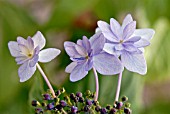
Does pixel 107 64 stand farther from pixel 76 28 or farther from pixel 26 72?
pixel 76 28

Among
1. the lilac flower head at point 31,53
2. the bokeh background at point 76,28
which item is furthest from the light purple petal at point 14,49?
the bokeh background at point 76,28

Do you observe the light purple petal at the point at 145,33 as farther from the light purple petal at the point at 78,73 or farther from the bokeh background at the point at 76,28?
the bokeh background at the point at 76,28

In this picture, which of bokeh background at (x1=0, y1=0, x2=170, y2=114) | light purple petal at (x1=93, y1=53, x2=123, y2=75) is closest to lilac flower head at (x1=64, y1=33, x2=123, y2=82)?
light purple petal at (x1=93, y1=53, x2=123, y2=75)

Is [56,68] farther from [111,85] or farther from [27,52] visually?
[27,52]

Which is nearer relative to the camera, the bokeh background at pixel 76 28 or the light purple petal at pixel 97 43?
the light purple petal at pixel 97 43

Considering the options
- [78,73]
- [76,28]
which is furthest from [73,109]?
[76,28]

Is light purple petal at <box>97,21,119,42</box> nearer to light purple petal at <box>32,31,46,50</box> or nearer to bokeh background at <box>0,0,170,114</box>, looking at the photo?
light purple petal at <box>32,31,46,50</box>

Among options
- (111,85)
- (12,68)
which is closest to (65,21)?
(12,68)
